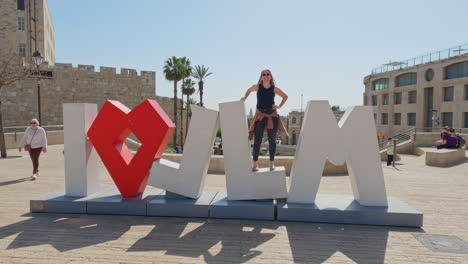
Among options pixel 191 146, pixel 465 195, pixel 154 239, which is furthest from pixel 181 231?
pixel 465 195

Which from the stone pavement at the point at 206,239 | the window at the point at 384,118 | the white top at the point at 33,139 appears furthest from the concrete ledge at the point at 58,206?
the window at the point at 384,118

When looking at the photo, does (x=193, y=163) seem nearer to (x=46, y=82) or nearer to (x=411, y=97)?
(x=46, y=82)

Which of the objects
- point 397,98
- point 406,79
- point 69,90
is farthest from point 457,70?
point 69,90

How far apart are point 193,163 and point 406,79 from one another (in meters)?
42.0

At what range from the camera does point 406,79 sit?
128 ft

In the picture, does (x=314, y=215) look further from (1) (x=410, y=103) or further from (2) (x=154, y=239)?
(1) (x=410, y=103)

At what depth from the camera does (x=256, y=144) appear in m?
6.25

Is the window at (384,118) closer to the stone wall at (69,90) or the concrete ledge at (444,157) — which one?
the concrete ledge at (444,157)

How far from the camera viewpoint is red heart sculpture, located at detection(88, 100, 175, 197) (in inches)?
232

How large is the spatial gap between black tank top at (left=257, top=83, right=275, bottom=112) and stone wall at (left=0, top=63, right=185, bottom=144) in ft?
86.5

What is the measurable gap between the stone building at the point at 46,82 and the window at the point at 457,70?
1325 inches

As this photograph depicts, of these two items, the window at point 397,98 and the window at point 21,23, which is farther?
the window at point 397,98

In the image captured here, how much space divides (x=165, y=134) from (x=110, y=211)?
77.3 inches

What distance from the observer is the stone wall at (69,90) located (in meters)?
25.0
